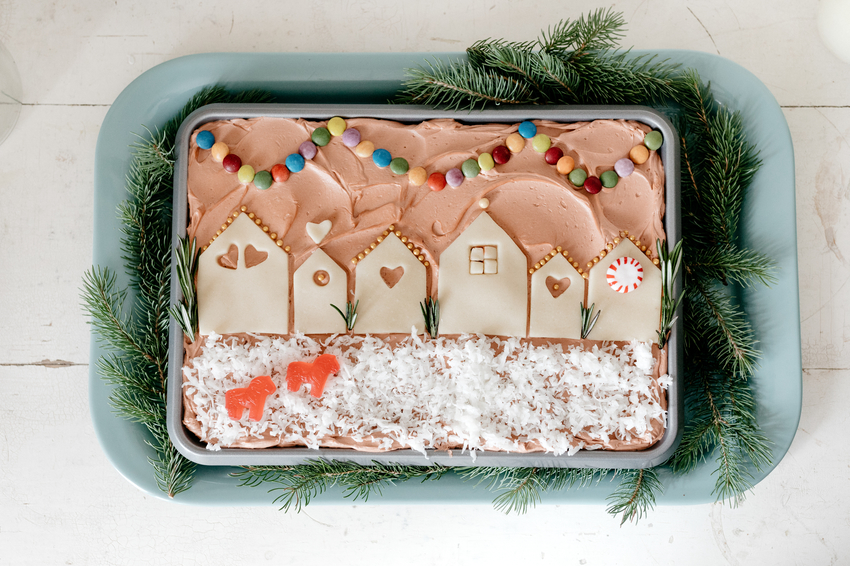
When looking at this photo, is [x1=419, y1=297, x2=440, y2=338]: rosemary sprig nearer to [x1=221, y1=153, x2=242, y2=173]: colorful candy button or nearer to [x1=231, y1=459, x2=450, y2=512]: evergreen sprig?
[x1=231, y1=459, x2=450, y2=512]: evergreen sprig

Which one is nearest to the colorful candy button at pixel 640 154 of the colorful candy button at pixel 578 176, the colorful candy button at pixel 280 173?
the colorful candy button at pixel 578 176

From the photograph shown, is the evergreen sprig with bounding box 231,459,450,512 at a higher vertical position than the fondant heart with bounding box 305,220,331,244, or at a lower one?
lower

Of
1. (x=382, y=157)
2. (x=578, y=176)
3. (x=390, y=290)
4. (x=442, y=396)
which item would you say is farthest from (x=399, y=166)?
(x=442, y=396)

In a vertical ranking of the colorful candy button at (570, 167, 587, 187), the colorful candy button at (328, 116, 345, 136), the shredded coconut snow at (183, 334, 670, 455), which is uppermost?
the colorful candy button at (328, 116, 345, 136)

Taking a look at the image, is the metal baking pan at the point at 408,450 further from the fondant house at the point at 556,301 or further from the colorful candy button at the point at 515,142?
the fondant house at the point at 556,301

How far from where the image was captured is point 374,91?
3.76ft

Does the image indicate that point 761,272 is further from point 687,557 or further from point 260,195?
point 260,195

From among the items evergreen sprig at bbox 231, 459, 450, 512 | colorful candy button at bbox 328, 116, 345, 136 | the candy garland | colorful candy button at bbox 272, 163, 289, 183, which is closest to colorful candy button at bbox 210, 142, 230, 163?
the candy garland

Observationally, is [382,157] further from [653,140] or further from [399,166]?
[653,140]

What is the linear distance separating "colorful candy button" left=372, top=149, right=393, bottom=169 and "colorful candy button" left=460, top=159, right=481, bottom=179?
15cm

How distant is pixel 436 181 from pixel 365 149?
162mm

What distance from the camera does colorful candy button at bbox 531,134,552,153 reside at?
1055 millimetres

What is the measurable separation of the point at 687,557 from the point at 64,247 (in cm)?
168

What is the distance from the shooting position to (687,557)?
125cm
